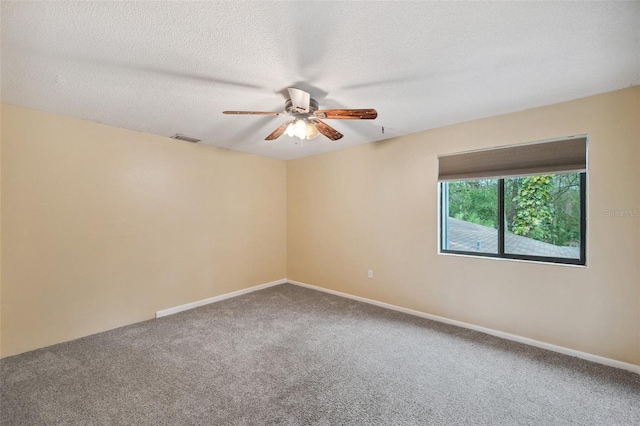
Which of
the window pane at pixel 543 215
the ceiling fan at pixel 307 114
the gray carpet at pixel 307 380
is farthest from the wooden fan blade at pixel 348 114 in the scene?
the gray carpet at pixel 307 380

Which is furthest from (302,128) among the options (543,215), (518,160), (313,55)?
(543,215)

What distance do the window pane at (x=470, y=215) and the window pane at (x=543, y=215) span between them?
0.14 metres

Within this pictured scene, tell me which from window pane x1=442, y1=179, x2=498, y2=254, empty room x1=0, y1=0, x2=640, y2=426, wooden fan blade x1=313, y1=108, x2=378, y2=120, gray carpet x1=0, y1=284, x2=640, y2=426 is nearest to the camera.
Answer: empty room x1=0, y1=0, x2=640, y2=426

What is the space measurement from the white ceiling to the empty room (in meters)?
0.02

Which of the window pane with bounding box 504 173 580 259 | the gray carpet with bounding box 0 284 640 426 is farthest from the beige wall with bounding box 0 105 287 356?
the window pane with bounding box 504 173 580 259

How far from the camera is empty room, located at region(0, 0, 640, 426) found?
63.4 inches

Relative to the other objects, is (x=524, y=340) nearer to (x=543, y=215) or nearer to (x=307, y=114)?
(x=543, y=215)

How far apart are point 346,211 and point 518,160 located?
2.25m

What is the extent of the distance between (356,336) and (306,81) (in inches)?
100

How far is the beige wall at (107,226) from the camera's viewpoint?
2.48m

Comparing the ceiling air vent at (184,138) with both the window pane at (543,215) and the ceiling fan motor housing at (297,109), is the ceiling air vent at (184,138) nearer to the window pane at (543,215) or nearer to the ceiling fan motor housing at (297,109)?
the ceiling fan motor housing at (297,109)

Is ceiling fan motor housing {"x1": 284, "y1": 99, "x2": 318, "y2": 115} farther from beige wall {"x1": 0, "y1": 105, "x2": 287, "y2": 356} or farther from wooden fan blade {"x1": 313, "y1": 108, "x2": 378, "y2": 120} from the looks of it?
beige wall {"x1": 0, "y1": 105, "x2": 287, "y2": 356}

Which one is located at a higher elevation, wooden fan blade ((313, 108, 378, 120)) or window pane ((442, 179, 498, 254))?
wooden fan blade ((313, 108, 378, 120))

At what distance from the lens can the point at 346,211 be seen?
4.16 meters
